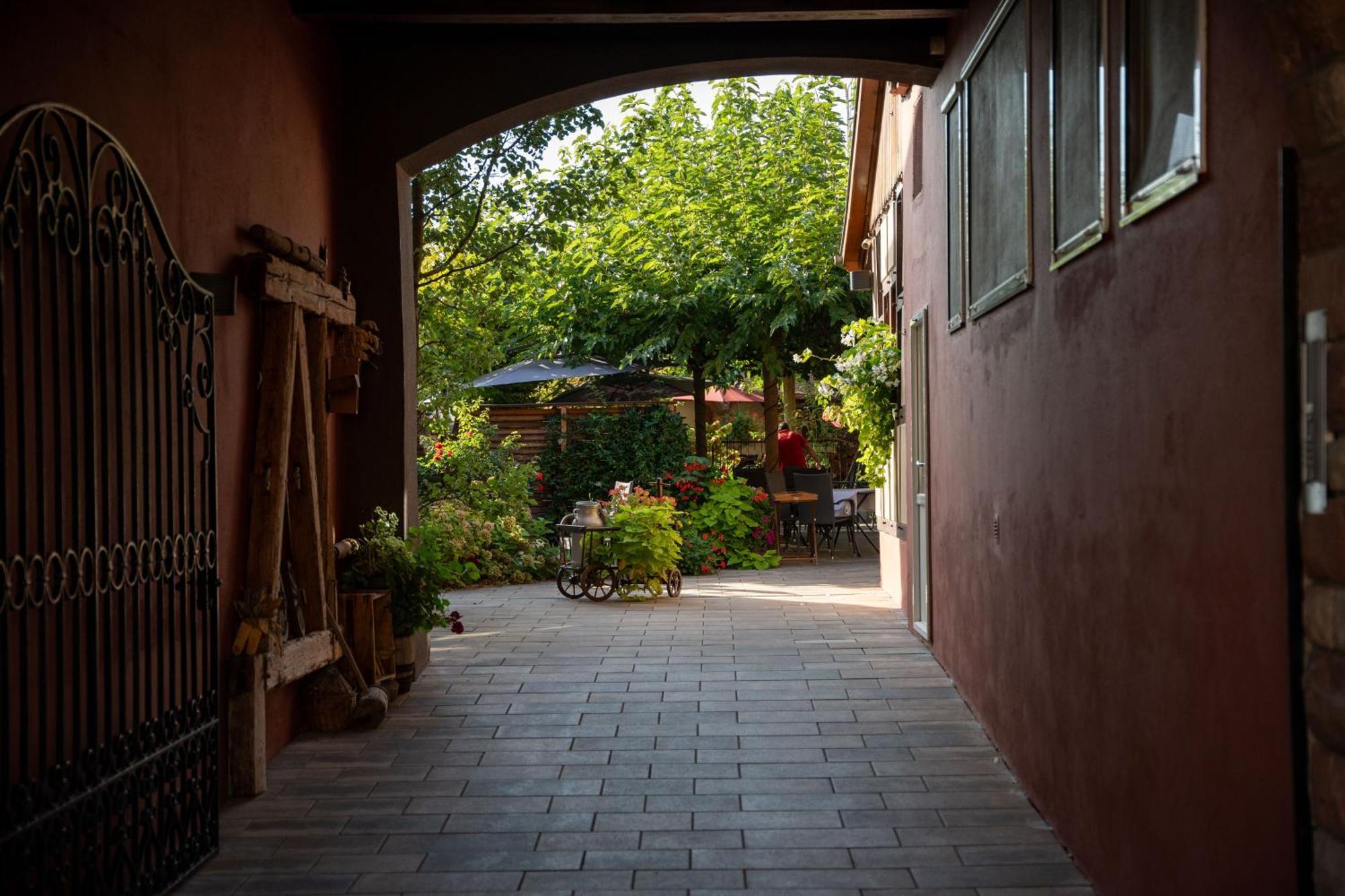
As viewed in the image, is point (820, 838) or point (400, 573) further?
point (400, 573)

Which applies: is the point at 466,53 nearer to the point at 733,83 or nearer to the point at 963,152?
the point at 963,152

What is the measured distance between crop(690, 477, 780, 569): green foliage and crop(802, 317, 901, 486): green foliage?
3.31 metres

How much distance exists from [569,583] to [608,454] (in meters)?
3.93

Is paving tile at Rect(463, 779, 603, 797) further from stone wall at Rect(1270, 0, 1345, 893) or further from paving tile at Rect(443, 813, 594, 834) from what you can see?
stone wall at Rect(1270, 0, 1345, 893)

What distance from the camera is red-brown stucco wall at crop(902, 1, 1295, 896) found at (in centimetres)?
241

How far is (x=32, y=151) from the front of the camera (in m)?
3.23

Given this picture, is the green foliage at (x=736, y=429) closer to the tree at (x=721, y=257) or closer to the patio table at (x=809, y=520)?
the tree at (x=721, y=257)

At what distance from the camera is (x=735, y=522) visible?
547 inches

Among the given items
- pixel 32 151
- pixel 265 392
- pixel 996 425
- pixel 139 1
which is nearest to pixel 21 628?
pixel 32 151

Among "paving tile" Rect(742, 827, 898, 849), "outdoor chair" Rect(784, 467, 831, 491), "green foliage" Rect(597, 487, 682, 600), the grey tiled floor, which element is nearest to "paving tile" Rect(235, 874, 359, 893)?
the grey tiled floor

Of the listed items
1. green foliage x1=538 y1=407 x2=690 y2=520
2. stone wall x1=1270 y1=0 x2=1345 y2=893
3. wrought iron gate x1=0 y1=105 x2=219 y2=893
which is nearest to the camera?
stone wall x1=1270 y1=0 x2=1345 y2=893

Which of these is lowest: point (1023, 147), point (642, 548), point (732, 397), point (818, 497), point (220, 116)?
point (642, 548)

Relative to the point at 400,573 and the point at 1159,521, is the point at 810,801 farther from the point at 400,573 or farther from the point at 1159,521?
the point at 400,573

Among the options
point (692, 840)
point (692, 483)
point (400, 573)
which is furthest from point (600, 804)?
point (692, 483)
